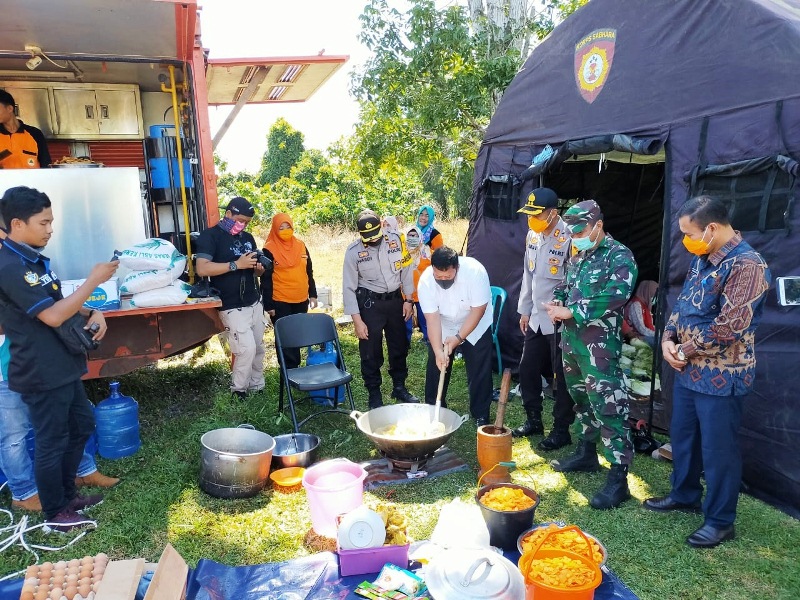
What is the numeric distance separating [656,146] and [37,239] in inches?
169

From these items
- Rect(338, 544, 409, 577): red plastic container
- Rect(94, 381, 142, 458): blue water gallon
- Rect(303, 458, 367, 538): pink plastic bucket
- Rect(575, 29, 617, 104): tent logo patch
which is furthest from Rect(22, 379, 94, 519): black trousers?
Rect(575, 29, 617, 104): tent logo patch

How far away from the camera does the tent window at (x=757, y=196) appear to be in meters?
3.75

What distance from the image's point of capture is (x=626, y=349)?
5762 mm

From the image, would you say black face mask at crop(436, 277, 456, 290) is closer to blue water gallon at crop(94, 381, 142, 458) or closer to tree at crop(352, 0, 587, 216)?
blue water gallon at crop(94, 381, 142, 458)

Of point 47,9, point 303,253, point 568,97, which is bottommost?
point 303,253

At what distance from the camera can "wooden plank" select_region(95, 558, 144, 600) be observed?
8.33ft

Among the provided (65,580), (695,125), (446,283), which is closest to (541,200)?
(446,283)

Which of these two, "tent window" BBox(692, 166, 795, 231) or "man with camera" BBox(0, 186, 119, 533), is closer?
"man with camera" BBox(0, 186, 119, 533)

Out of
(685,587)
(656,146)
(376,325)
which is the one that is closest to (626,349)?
(656,146)

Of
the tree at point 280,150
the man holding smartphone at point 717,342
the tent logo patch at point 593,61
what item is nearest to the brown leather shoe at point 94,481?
the man holding smartphone at point 717,342

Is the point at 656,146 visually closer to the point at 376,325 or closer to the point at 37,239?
the point at 376,325

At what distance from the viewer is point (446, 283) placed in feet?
14.9

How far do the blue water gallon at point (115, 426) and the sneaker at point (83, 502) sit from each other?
77 centimetres

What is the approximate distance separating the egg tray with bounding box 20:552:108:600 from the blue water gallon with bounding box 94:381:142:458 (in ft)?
6.62
